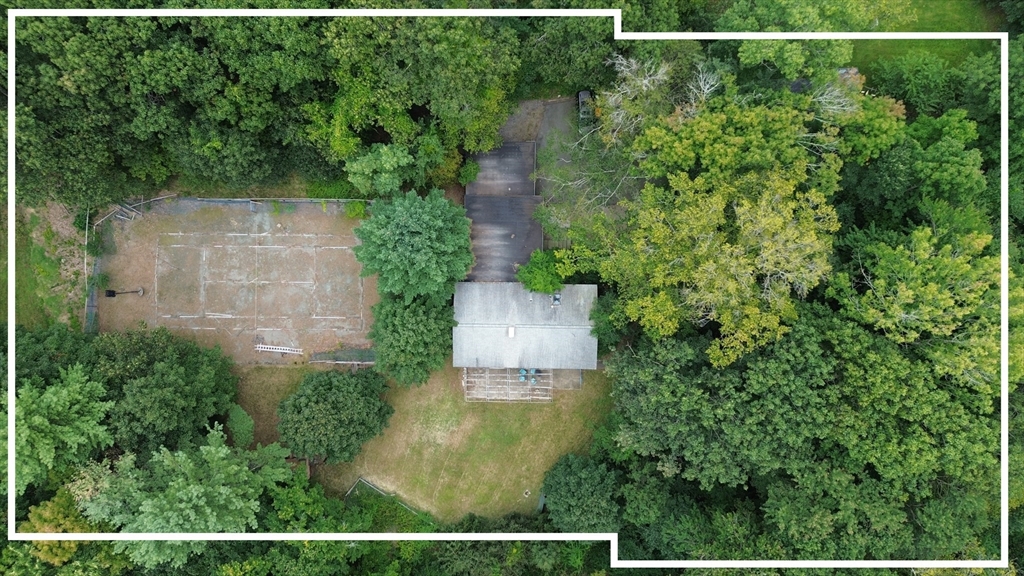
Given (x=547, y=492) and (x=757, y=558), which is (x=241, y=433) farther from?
(x=757, y=558)

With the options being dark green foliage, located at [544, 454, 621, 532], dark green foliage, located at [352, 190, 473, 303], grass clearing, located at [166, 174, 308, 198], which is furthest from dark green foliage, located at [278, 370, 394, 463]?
grass clearing, located at [166, 174, 308, 198]

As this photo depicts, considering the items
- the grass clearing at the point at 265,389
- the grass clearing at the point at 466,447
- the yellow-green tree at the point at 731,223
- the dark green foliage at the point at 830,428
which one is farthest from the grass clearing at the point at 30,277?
the dark green foliage at the point at 830,428

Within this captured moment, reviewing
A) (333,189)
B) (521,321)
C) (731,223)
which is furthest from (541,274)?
(333,189)

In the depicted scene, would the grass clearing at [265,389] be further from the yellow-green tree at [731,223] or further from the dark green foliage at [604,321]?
the yellow-green tree at [731,223]

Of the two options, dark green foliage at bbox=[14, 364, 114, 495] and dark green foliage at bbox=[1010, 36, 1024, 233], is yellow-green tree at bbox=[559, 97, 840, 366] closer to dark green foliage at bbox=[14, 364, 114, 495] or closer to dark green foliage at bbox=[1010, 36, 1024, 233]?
dark green foliage at bbox=[1010, 36, 1024, 233]

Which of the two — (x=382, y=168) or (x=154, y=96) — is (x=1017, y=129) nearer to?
(x=382, y=168)

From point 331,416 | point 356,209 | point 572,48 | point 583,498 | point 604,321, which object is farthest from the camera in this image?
point 356,209
